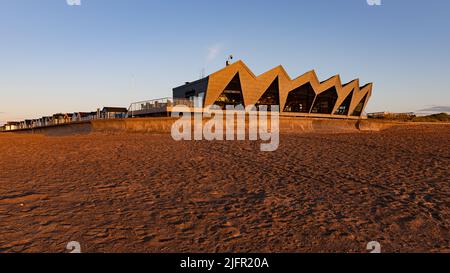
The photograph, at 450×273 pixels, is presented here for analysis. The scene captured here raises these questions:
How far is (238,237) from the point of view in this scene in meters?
3.87

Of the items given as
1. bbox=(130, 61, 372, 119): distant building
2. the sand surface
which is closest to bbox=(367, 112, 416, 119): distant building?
bbox=(130, 61, 372, 119): distant building

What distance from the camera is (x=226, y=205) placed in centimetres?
529

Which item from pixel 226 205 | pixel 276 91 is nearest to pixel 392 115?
pixel 276 91

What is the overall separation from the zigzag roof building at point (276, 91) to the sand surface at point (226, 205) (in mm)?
22161

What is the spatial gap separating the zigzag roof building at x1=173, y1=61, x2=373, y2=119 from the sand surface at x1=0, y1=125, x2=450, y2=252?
2216 cm

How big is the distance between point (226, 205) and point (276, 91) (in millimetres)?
34341

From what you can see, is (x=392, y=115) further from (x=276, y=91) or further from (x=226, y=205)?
(x=226, y=205)

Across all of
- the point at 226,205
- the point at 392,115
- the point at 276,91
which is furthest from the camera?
the point at 392,115

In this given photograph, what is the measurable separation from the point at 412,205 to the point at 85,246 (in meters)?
5.47

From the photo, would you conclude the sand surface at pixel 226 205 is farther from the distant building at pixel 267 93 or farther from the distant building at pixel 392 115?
the distant building at pixel 392 115

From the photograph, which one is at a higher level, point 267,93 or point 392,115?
point 267,93

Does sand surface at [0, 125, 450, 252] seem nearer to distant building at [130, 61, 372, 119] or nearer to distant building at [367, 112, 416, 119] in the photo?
distant building at [130, 61, 372, 119]

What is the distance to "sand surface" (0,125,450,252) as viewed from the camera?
3.75 meters
